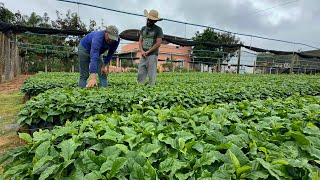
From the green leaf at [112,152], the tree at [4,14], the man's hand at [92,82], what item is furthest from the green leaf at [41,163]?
the tree at [4,14]

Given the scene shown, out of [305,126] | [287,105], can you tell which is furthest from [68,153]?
[287,105]

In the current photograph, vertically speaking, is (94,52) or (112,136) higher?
(94,52)

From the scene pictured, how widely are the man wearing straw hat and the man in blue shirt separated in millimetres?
888

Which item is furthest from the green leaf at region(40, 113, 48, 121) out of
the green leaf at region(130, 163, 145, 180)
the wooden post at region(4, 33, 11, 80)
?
the wooden post at region(4, 33, 11, 80)

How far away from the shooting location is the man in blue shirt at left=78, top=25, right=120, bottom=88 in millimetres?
4075

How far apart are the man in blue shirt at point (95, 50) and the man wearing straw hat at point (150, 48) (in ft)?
2.91

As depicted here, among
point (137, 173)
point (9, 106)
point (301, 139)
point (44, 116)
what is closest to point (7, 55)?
point (9, 106)

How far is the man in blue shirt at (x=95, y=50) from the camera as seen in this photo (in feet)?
13.4

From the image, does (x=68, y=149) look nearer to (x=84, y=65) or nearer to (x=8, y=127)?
(x=8, y=127)

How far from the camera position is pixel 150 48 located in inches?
217

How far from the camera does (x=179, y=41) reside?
1334cm

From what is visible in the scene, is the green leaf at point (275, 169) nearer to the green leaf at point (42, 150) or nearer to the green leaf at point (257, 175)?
Result: the green leaf at point (257, 175)

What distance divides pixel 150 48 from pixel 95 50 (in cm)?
163

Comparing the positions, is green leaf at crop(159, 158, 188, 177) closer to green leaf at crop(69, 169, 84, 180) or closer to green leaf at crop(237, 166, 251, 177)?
green leaf at crop(237, 166, 251, 177)
